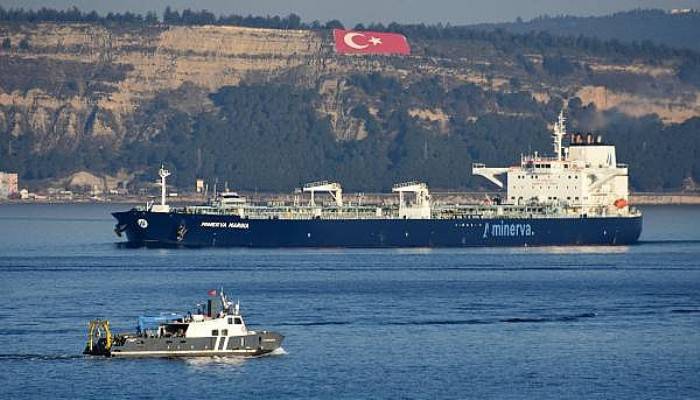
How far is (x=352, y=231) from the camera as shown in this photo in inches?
4894

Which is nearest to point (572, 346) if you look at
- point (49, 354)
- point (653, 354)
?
point (653, 354)

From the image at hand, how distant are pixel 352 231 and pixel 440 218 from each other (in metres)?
6.60

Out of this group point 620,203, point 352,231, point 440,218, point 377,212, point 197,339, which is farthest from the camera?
point 620,203

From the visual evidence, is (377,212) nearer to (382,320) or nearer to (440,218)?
(440,218)

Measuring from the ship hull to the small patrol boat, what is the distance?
57.8 meters

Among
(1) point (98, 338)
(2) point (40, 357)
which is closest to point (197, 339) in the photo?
(1) point (98, 338)

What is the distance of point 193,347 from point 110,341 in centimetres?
289

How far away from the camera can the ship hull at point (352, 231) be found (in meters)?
123

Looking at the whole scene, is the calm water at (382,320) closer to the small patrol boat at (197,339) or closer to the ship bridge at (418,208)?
the small patrol boat at (197,339)

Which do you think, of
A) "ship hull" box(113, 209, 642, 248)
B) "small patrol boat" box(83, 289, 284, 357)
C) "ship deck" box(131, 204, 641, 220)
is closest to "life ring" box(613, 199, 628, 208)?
"ship deck" box(131, 204, 641, 220)

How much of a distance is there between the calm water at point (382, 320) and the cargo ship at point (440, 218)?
8.23 feet

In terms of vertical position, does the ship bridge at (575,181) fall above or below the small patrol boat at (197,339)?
above

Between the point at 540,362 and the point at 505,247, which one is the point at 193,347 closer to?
the point at 540,362

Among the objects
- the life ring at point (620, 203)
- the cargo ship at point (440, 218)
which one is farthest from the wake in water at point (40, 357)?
the life ring at point (620, 203)
